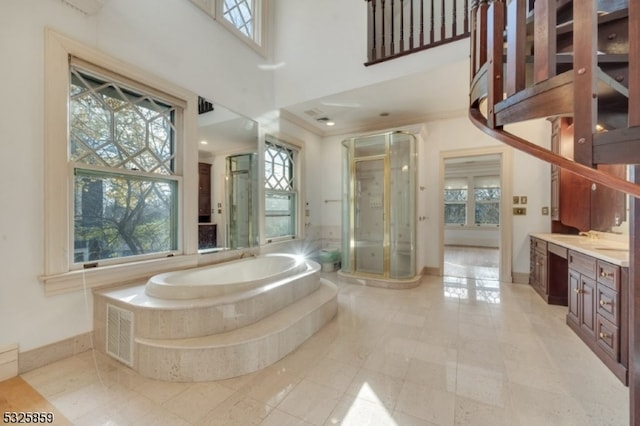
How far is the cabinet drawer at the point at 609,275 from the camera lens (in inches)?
72.7

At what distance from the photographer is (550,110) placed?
0.96 m

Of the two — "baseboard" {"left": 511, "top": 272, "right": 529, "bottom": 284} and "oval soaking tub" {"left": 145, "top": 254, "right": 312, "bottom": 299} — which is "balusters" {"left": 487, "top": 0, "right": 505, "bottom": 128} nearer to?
"oval soaking tub" {"left": 145, "top": 254, "right": 312, "bottom": 299}

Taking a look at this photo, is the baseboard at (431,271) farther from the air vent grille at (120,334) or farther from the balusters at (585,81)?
the air vent grille at (120,334)

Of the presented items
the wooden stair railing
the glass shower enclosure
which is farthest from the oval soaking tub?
the wooden stair railing

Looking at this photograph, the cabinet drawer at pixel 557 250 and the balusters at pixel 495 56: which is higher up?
the balusters at pixel 495 56

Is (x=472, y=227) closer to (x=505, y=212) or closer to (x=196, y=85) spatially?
(x=505, y=212)

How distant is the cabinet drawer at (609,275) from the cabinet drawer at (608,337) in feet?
0.90

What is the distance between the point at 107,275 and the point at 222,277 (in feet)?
3.38

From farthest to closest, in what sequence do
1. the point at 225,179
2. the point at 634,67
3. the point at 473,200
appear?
the point at 473,200, the point at 225,179, the point at 634,67

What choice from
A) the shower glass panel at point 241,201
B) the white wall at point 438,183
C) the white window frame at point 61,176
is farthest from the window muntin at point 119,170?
the white wall at point 438,183

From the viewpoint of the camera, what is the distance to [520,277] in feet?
12.9

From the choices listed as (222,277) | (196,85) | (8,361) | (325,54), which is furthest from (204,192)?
(325,54)

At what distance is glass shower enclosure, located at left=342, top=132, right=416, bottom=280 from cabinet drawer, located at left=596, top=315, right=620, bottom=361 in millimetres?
2145

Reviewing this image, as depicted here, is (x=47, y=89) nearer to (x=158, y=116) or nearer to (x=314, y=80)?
(x=158, y=116)
